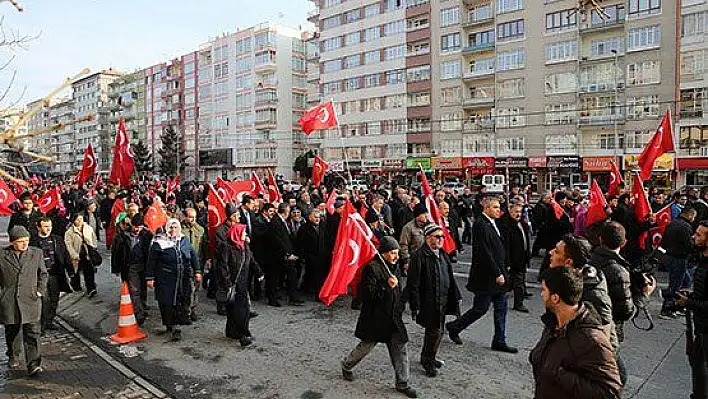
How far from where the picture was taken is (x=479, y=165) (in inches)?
2014

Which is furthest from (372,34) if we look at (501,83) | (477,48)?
(501,83)

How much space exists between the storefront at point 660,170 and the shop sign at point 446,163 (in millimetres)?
15156

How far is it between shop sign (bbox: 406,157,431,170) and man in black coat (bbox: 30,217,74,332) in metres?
47.7

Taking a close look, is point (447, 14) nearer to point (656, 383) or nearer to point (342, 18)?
point (342, 18)

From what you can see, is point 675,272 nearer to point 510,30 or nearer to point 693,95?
point 693,95

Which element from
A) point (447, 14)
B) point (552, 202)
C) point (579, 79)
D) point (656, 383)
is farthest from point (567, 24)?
point (656, 383)

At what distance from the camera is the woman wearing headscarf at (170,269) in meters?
7.23

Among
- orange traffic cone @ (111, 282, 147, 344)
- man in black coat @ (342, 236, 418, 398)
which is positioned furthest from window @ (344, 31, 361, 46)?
man in black coat @ (342, 236, 418, 398)

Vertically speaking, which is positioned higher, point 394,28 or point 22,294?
point 394,28

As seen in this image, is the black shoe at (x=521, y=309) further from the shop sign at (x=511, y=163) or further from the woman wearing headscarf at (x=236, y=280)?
the shop sign at (x=511, y=163)

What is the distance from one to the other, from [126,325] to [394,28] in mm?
55582

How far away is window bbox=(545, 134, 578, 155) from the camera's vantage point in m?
45.7

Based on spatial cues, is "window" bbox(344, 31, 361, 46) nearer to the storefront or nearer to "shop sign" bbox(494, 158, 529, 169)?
"shop sign" bbox(494, 158, 529, 169)

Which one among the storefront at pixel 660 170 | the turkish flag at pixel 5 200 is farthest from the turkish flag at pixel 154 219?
the storefront at pixel 660 170
